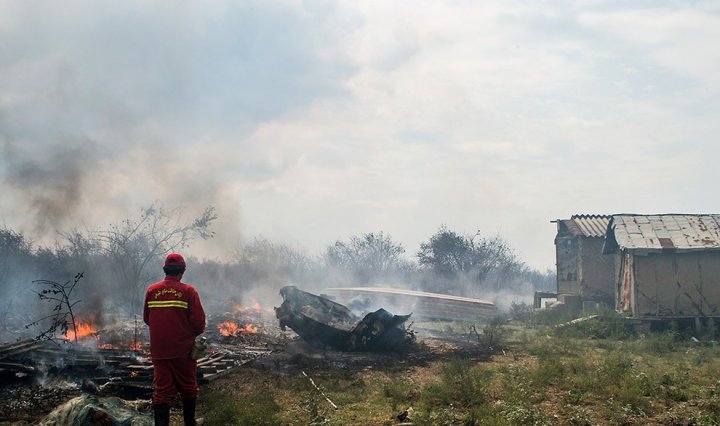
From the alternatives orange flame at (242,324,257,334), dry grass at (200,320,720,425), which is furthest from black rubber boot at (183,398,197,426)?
orange flame at (242,324,257,334)

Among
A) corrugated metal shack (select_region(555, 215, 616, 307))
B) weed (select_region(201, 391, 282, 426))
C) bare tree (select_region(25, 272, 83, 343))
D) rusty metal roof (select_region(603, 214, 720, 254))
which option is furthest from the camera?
corrugated metal shack (select_region(555, 215, 616, 307))

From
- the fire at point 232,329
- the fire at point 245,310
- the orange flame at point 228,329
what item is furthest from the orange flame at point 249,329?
the fire at point 245,310

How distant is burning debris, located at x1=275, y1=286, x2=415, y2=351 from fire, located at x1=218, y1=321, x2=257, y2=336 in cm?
222

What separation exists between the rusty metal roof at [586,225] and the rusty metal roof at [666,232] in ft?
10.4

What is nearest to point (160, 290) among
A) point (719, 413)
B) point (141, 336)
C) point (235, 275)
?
point (719, 413)

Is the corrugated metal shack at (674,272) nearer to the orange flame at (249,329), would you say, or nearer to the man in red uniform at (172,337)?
the orange flame at (249,329)

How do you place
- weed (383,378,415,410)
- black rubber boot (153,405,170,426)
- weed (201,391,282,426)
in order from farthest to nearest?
weed (383,378,415,410)
weed (201,391,282,426)
black rubber boot (153,405,170,426)

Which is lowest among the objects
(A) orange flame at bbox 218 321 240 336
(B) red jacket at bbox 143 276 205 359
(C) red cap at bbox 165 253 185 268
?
(A) orange flame at bbox 218 321 240 336

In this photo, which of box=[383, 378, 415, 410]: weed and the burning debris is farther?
the burning debris

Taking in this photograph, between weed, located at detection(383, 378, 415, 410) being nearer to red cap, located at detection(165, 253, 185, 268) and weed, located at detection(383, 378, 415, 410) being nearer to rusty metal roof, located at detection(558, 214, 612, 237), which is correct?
red cap, located at detection(165, 253, 185, 268)

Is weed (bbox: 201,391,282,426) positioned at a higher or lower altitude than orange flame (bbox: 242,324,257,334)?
lower

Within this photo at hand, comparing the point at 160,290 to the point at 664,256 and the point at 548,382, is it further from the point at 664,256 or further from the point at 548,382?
the point at 664,256

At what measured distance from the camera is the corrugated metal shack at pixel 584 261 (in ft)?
76.6

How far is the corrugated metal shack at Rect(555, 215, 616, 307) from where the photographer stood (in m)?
23.4
